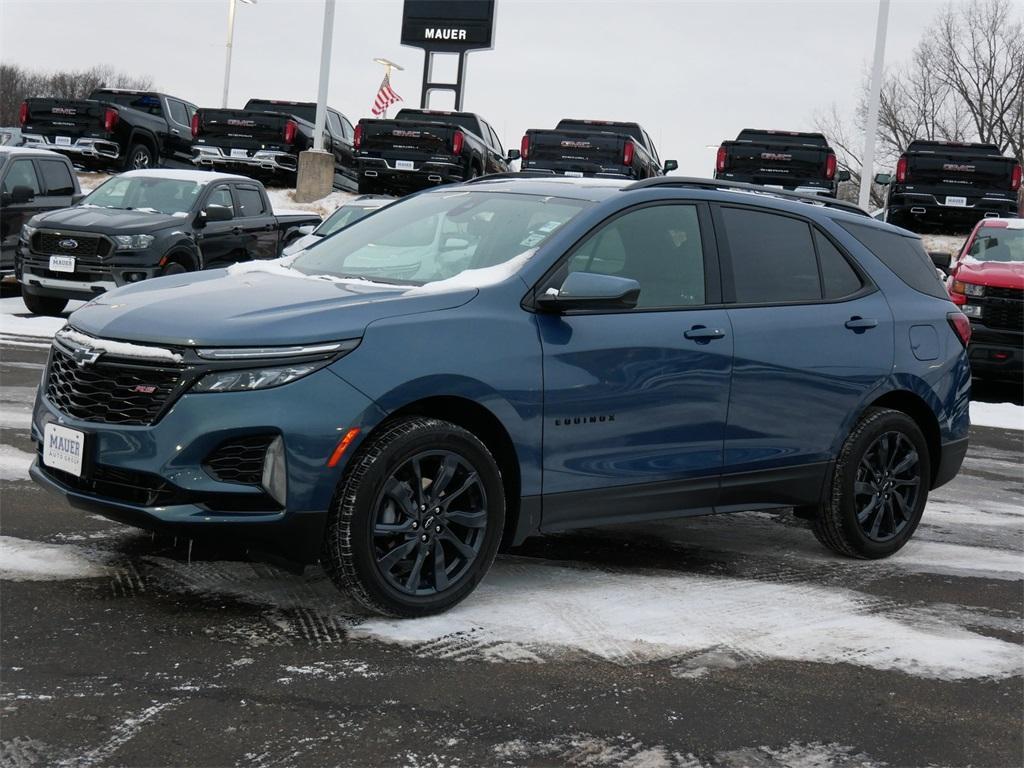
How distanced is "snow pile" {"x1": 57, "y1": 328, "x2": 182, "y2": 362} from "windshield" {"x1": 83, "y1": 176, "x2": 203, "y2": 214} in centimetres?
1136

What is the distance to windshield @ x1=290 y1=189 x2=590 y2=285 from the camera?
18.0ft

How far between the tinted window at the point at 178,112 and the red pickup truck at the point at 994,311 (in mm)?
17471

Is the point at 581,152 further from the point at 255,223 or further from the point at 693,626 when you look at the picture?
the point at 693,626

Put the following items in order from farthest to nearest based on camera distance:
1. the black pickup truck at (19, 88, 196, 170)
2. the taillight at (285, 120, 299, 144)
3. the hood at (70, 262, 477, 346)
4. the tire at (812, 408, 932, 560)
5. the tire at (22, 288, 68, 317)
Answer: the taillight at (285, 120, 299, 144) → the black pickup truck at (19, 88, 196, 170) → the tire at (22, 288, 68, 317) → the tire at (812, 408, 932, 560) → the hood at (70, 262, 477, 346)

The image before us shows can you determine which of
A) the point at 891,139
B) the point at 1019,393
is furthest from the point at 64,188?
the point at 891,139

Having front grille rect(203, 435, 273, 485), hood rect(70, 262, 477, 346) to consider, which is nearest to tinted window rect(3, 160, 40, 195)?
hood rect(70, 262, 477, 346)

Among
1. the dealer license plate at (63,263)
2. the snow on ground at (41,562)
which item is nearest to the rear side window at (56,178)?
the dealer license plate at (63,263)

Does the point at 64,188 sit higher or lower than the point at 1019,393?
higher

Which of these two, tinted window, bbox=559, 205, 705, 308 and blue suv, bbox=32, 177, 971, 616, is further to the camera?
tinted window, bbox=559, 205, 705, 308

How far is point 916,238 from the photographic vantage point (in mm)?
7320

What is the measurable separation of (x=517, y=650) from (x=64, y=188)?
14.7 metres

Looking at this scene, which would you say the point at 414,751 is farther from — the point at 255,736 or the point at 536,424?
the point at 536,424

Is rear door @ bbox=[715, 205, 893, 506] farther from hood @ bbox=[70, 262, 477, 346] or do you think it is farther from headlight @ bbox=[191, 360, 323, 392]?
headlight @ bbox=[191, 360, 323, 392]

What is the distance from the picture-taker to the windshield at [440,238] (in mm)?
5484
